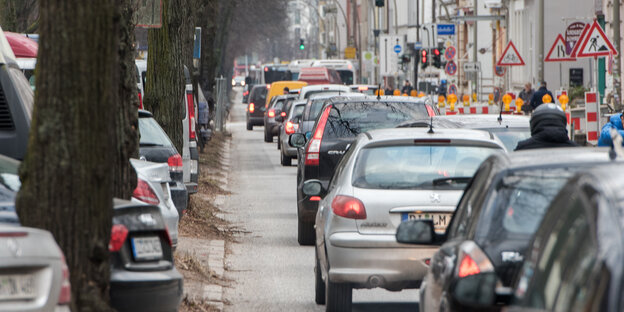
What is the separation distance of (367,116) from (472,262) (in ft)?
29.6

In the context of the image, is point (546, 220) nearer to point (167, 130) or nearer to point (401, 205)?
point (401, 205)

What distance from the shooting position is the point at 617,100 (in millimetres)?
33219

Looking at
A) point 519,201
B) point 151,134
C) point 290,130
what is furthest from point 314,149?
point 290,130

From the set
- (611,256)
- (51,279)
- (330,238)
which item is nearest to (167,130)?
(330,238)

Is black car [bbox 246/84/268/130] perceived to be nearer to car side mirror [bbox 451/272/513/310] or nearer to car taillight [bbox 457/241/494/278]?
car taillight [bbox 457/241/494/278]

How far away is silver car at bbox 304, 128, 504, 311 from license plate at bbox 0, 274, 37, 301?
13.1 feet

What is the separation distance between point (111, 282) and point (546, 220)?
309cm

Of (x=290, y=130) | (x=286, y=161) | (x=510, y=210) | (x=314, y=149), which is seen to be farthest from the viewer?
(x=290, y=130)

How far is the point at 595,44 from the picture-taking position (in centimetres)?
2425

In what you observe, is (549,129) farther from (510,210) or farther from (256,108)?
(256,108)

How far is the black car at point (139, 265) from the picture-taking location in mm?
6816

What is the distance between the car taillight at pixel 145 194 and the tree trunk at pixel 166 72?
7.76m

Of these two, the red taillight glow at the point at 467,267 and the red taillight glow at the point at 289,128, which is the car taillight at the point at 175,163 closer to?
the red taillight glow at the point at 467,267

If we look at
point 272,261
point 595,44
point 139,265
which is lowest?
point 272,261
